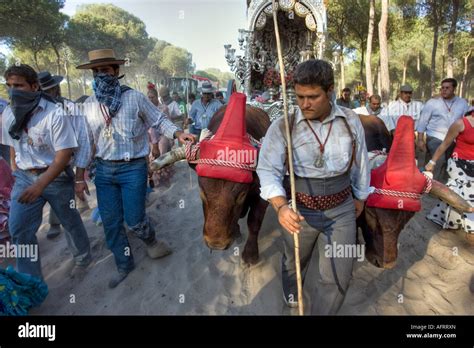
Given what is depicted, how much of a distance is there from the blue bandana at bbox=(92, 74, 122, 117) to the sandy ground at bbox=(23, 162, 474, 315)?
83.1 inches

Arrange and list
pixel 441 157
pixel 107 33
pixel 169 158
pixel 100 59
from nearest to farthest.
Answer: pixel 169 158
pixel 100 59
pixel 441 157
pixel 107 33

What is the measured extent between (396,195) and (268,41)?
8228 mm

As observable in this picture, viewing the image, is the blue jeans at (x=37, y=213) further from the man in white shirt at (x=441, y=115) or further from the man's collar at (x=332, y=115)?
the man in white shirt at (x=441, y=115)

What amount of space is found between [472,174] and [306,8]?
554 cm

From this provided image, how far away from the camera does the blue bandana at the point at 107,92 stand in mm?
3316

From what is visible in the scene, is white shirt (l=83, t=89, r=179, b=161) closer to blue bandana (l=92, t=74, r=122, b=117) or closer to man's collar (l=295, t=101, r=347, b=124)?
blue bandana (l=92, t=74, r=122, b=117)

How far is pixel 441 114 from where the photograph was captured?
20.7 ft

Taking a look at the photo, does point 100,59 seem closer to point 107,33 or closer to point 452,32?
point 452,32

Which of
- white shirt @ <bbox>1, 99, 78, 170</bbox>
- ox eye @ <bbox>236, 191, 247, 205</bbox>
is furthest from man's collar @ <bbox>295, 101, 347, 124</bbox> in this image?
white shirt @ <bbox>1, 99, 78, 170</bbox>

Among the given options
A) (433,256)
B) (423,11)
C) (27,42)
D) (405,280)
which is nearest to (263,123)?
(405,280)

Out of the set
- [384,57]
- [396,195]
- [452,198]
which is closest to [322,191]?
[396,195]

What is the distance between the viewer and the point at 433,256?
420 cm

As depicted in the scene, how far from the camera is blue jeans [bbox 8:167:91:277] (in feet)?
10.7
